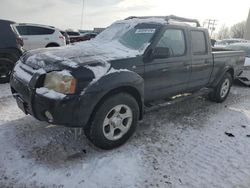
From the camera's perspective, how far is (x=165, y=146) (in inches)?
158

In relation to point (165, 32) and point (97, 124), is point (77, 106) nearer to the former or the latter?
point (97, 124)

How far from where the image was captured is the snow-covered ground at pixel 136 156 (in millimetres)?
3117

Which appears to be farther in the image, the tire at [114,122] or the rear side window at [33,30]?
the rear side window at [33,30]

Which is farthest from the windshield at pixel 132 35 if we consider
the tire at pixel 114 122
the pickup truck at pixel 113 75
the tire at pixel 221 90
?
the tire at pixel 221 90

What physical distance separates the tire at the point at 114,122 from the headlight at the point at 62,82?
501 mm

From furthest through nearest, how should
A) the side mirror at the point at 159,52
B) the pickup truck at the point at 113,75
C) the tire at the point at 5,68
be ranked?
the tire at the point at 5,68 → the side mirror at the point at 159,52 → the pickup truck at the point at 113,75

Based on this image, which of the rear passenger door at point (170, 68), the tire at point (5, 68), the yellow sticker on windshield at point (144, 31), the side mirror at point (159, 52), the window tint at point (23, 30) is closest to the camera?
the side mirror at point (159, 52)

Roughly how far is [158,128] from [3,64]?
4809 millimetres

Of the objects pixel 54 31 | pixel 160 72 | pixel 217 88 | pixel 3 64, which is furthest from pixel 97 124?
pixel 54 31

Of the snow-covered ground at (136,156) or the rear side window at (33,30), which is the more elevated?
the rear side window at (33,30)

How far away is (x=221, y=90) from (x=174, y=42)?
8.06 feet

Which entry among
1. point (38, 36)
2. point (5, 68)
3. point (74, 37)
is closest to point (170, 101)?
point (5, 68)

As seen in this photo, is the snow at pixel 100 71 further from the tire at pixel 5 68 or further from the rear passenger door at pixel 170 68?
the tire at pixel 5 68

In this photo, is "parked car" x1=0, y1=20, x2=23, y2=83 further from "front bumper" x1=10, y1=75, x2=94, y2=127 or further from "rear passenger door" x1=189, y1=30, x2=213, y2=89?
"rear passenger door" x1=189, y1=30, x2=213, y2=89
